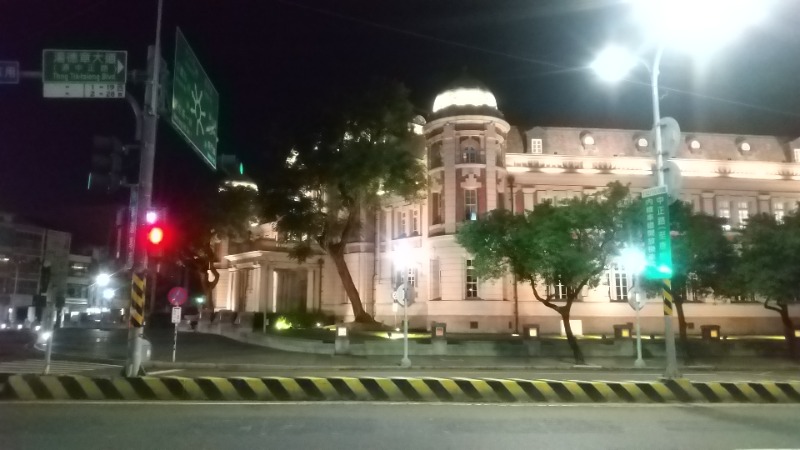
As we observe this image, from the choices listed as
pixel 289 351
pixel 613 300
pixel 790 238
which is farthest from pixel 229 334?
pixel 790 238

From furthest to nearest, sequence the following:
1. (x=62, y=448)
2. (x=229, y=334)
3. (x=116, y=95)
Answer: (x=229, y=334) → (x=116, y=95) → (x=62, y=448)

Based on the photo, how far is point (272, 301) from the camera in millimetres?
50781

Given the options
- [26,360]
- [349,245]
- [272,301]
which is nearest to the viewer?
[26,360]

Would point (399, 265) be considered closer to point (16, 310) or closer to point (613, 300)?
point (613, 300)

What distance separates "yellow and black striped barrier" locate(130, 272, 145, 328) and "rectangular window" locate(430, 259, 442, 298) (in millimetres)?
26909

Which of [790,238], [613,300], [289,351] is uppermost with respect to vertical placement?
[790,238]

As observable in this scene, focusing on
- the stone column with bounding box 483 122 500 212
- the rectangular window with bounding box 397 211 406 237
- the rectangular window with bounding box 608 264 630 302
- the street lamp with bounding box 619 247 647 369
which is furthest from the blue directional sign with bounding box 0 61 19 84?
the rectangular window with bounding box 608 264 630 302

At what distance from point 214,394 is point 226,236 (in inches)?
1522

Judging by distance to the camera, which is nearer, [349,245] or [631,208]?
[631,208]

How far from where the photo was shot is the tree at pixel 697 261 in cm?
2806

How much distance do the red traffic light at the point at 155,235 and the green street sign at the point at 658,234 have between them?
1159 centimetres

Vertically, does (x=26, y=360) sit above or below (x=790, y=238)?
below

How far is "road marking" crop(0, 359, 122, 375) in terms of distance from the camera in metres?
18.8

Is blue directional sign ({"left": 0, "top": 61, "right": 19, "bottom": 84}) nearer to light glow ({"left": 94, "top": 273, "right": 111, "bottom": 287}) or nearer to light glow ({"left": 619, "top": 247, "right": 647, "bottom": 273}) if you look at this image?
light glow ({"left": 619, "top": 247, "right": 647, "bottom": 273})
